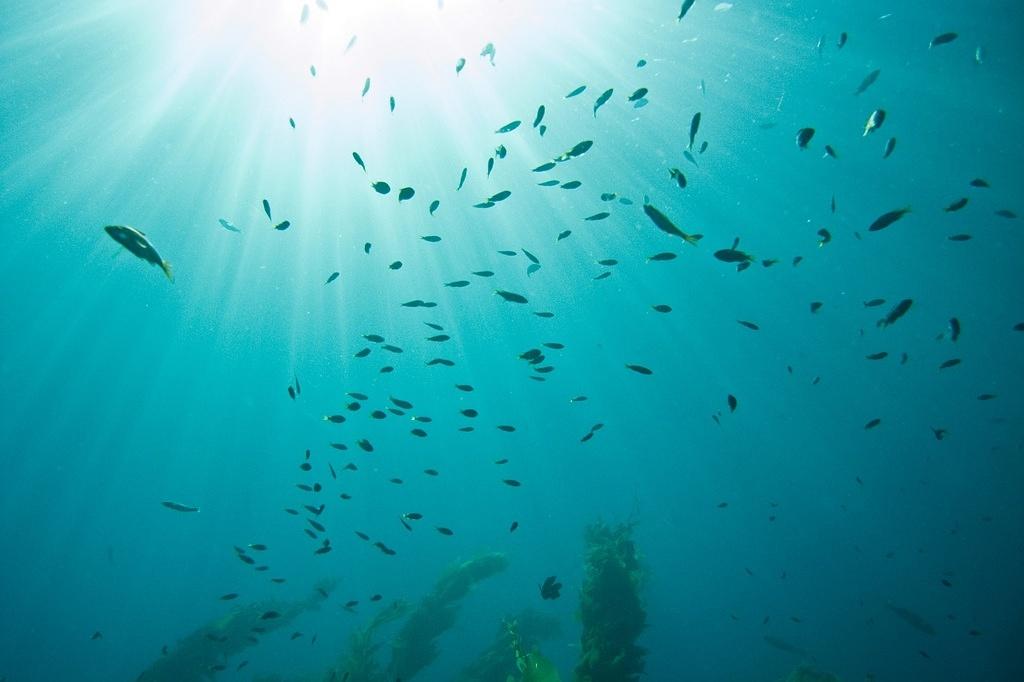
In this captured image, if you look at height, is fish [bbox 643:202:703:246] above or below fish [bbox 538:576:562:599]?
above

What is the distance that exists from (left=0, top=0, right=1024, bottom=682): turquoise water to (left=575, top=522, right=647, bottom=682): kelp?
2139 millimetres

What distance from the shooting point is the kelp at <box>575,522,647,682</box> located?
9094mm

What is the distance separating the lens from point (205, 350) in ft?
157

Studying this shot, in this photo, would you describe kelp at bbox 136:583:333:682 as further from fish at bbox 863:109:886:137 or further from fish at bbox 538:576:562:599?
fish at bbox 863:109:886:137

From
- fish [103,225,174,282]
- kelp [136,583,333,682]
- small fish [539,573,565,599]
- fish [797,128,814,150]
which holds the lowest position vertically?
small fish [539,573,565,599]

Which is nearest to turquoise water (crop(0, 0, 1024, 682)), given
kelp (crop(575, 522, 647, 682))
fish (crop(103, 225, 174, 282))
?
kelp (crop(575, 522, 647, 682))

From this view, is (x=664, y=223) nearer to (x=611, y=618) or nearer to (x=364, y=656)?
(x=611, y=618)

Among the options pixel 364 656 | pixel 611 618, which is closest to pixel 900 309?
pixel 611 618

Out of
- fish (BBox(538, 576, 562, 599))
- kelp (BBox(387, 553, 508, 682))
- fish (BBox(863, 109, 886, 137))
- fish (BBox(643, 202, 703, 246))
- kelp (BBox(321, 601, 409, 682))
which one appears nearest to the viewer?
fish (BBox(643, 202, 703, 246))

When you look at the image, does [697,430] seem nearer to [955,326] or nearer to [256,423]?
[955,326]

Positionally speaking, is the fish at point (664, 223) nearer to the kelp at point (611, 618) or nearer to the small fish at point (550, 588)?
the small fish at point (550, 588)

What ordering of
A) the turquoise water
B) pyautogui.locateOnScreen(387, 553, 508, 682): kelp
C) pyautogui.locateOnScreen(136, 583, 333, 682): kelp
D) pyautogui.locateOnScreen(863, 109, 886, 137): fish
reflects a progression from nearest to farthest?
pyautogui.locateOnScreen(863, 109, 886, 137): fish < pyautogui.locateOnScreen(136, 583, 333, 682): kelp < pyautogui.locateOnScreen(387, 553, 508, 682): kelp < the turquoise water

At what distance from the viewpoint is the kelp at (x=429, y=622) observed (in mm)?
14586

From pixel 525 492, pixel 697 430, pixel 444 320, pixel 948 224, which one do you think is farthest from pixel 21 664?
pixel 948 224
